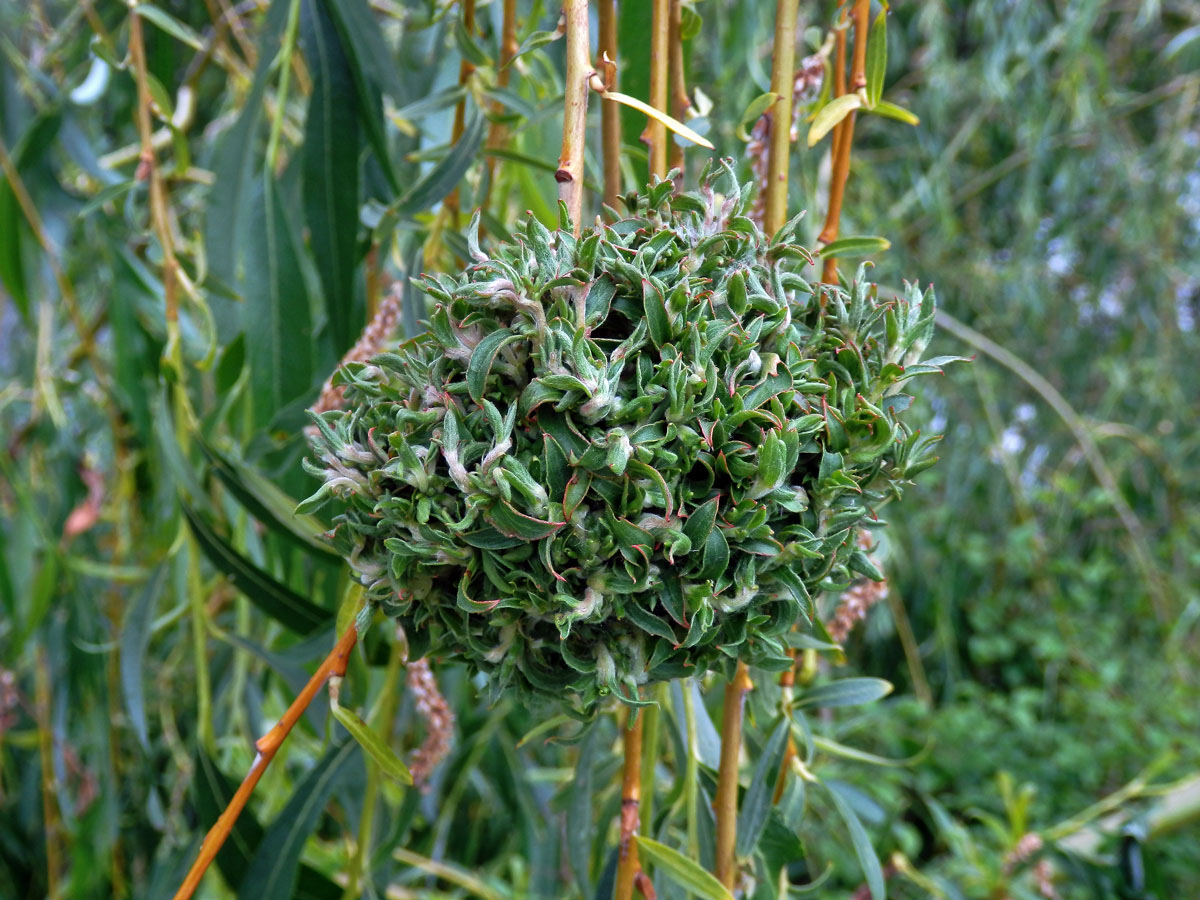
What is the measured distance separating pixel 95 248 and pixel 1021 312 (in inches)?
78.0

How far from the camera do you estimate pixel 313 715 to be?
74cm

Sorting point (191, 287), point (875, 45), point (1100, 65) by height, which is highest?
point (1100, 65)

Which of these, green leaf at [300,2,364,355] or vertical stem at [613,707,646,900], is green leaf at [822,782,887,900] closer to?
vertical stem at [613,707,646,900]

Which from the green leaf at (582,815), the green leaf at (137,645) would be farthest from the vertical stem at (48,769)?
the green leaf at (582,815)

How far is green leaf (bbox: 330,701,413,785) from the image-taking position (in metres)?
0.44

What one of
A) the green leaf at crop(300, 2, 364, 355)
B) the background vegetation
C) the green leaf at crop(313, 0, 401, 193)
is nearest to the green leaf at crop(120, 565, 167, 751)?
the background vegetation

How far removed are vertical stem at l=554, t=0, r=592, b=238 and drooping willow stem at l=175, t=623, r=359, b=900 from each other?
0.73ft

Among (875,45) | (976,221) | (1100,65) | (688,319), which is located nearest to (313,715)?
(688,319)

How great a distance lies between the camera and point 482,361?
375 mm

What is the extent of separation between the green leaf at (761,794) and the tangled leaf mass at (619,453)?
0.15 metres

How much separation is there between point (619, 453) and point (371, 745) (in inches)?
7.8

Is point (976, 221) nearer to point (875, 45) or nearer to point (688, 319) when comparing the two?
point (875, 45)

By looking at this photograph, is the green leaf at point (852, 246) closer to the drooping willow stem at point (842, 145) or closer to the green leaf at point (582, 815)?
the drooping willow stem at point (842, 145)

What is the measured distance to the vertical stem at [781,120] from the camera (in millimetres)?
498
